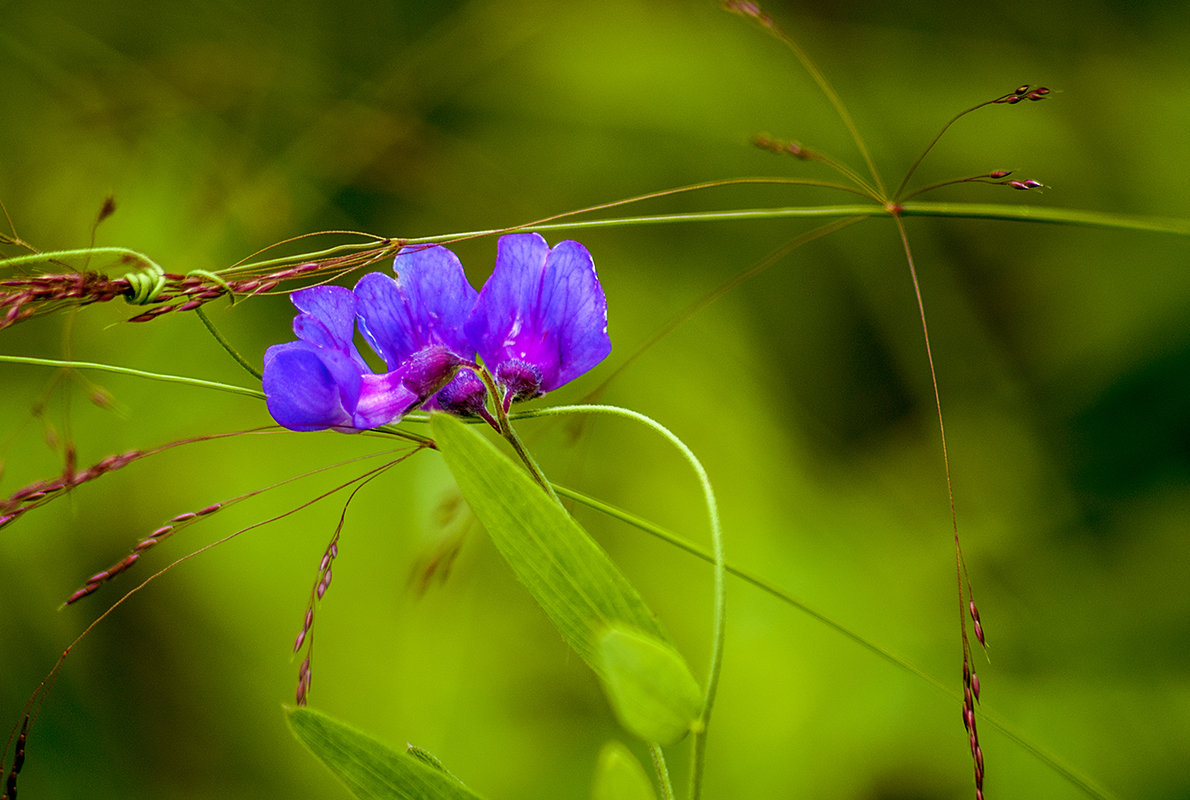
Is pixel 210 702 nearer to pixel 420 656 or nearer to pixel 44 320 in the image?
pixel 420 656

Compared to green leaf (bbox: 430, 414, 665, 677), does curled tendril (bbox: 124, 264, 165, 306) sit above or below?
above

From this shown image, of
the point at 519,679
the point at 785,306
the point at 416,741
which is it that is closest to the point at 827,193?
the point at 785,306

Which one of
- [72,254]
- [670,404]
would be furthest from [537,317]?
[670,404]

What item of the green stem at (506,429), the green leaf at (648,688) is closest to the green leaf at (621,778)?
the green leaf at (648,688)

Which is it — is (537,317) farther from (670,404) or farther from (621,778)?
(670,404)

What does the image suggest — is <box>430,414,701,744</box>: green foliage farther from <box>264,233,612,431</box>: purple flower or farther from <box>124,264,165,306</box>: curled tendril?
<box>124,264,165,306</box>: curled tendril

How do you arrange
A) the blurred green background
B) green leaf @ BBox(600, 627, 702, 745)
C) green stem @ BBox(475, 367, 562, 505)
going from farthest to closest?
the blurred green background < green stem @ BBox(475, 367, 562, 505) < green leaf @ BBox(600, 627, 702, 745)

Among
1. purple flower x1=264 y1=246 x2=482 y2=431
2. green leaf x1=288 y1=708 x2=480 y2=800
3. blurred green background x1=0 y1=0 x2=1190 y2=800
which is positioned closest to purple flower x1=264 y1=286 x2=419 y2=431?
purple flower x1=264 y1=246 x2=482 y2=431

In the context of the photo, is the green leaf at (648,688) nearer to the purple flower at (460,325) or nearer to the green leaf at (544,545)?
the green leaf at (544,545)
